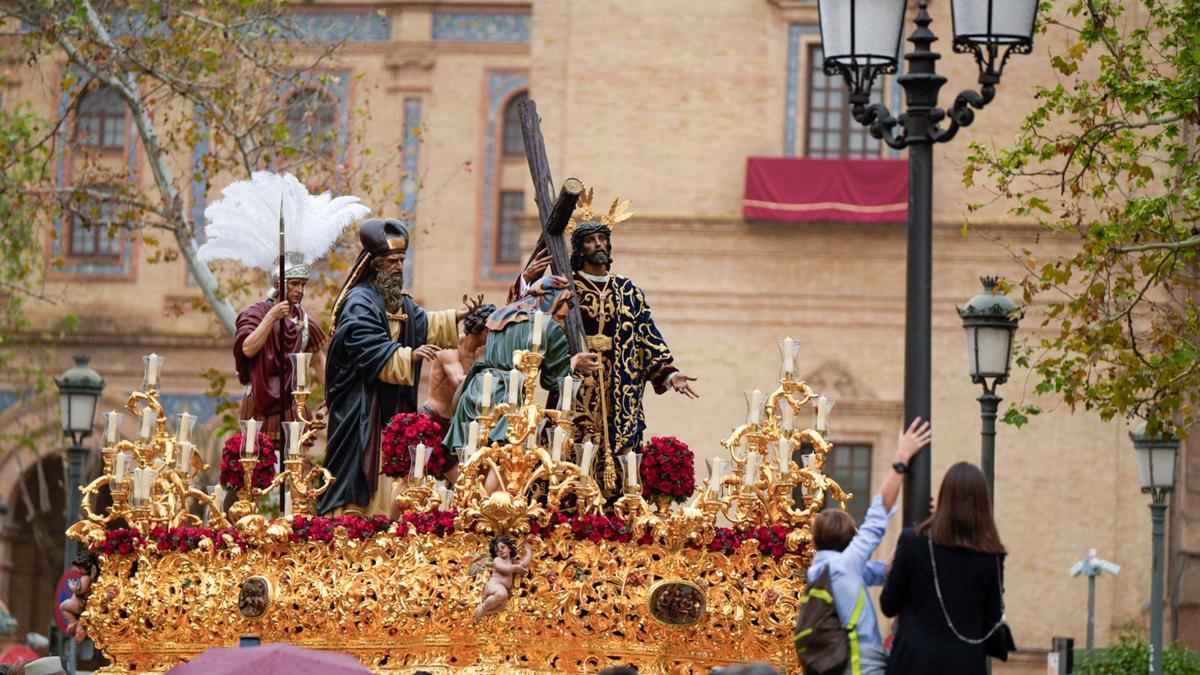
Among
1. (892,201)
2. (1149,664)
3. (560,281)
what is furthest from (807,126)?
(560,281)

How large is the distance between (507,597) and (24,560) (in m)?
32.1

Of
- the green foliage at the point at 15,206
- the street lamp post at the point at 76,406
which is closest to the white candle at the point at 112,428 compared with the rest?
the street lamp post at the point at 76,406

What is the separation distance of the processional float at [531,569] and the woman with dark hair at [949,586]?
112 inches

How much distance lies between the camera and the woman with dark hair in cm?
995

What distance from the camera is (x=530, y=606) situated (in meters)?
12.8

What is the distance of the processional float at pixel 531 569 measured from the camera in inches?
506

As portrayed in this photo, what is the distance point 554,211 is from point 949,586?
16.4 feet

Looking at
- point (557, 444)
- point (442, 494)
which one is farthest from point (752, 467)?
point (442, 494)

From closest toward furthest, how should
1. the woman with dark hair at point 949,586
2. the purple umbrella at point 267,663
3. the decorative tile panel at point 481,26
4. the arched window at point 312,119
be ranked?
the woman with dark hair at point 949,586, the purple umbrella at point 267,663, the arched window at point 312,119, the decorative tile panel at point 481,26

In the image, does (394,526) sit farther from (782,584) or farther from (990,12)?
(990,12)

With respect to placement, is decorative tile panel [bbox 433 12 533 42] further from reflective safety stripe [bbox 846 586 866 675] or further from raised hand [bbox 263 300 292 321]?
reflective safety stripe [bbox 846 586 866 675]

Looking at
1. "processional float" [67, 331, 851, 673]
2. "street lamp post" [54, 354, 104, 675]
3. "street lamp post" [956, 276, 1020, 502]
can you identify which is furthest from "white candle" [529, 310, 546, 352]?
"street lamp post" [54, 354, 104, 675]

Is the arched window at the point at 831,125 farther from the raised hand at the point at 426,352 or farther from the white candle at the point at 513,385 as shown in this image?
the white candle at the point at 513,385

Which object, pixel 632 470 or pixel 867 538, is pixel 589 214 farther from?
pixel 867 538
